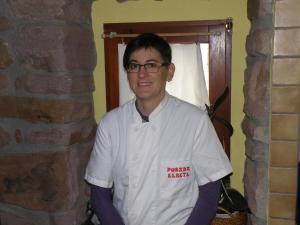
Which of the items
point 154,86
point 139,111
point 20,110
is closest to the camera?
point 154,86

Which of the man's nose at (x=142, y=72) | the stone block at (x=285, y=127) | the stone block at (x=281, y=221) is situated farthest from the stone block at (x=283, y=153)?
the man's nose at (x=142, y=72)

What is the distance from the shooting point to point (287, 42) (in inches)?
48.2

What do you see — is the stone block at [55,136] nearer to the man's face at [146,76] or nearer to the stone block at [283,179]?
the man's face at [146,76]

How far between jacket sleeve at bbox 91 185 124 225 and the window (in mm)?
715

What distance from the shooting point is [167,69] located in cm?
128

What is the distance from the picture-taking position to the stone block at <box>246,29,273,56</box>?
4.16 ft

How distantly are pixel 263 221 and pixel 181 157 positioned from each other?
0.48m

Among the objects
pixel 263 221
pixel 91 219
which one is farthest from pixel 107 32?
pixel 263 221

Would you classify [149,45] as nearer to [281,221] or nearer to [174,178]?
[174,178]

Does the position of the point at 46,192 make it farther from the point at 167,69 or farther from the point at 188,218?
the point at 167,69

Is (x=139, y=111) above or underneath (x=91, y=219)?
above

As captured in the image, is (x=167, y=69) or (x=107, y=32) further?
(x=107, y=32)

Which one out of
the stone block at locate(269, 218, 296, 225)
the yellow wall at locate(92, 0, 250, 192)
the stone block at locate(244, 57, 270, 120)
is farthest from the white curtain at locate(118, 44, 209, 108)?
the stone block at locate(269, 218, 296, 225)

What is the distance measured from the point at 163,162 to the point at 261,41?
61 cm
